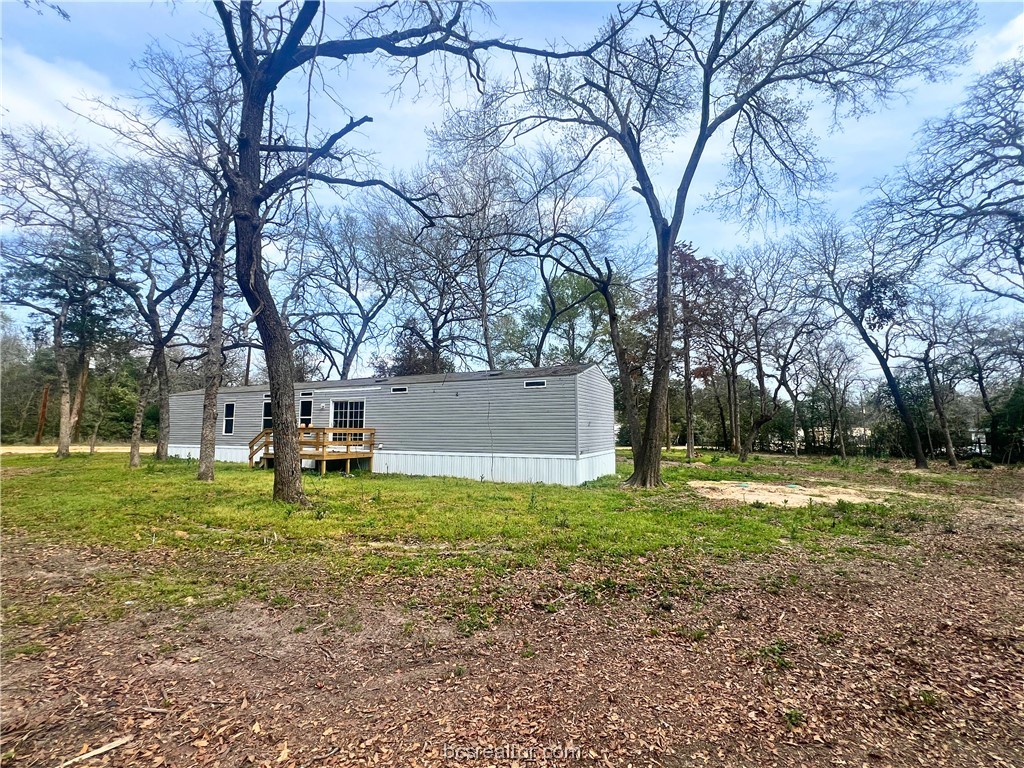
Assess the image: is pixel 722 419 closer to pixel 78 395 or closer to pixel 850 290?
pixel 850 290

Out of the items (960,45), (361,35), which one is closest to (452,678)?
(361,35)

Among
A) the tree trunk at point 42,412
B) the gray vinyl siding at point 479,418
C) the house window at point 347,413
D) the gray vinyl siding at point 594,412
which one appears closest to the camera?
the gray vinyl siding at point 479,418

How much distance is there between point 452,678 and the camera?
2566 millimetres

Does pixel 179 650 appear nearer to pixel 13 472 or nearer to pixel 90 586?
pixel 90 586

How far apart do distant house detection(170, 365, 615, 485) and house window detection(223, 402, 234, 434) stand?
1021 millimetres

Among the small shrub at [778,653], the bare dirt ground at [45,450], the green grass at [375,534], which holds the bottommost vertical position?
the small shrub at [778,653]

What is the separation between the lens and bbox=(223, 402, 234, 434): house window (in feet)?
57.7

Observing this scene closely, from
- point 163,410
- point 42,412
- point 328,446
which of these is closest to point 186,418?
point 163,410

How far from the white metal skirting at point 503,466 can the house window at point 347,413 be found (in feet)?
5.22

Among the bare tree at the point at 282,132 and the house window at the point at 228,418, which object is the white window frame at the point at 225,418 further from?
the bare tree at the point at 282,132

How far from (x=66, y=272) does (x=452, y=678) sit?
61.5 feet

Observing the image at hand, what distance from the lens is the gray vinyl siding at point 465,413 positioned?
475 inches

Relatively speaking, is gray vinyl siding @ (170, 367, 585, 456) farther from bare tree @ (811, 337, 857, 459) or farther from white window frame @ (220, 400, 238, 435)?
bare tree @ (811, 337, 857, 459)

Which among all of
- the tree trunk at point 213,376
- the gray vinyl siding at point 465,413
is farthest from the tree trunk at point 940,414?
the tree trunk at point 213,376
